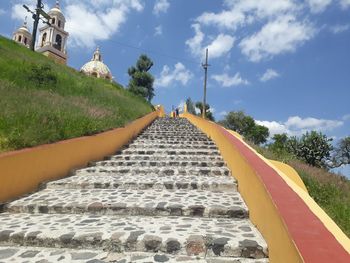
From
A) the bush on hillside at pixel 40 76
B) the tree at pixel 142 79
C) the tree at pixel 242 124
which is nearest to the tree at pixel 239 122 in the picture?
the tree at pixel 242 124

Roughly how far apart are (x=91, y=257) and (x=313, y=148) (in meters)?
18.7

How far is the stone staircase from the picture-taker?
132 inches

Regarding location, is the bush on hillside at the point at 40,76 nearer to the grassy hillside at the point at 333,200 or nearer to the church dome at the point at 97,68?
the grassy hillside at the point at 333,200

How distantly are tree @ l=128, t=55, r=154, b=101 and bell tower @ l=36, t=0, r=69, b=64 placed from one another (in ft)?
64.4

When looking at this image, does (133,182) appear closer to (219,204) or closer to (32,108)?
(219,204)

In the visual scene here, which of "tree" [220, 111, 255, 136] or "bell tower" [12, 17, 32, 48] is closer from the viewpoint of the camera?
"tree" [220, 111, 255, 136]

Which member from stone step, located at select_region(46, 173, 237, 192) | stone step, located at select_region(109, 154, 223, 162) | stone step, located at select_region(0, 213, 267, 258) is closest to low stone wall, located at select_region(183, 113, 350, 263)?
stone step, located at select_region(0, 213, 267, 258)

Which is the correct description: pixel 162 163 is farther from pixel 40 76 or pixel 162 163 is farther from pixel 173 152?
pixel 40 76

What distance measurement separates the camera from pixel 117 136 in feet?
33.4

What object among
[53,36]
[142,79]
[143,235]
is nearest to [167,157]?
[143,235]

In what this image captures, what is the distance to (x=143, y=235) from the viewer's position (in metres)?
3.60

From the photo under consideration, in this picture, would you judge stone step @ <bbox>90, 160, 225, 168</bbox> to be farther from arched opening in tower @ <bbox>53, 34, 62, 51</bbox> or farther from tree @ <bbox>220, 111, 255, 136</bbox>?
arched opening in tower @ <bbox>53, 34, 62, 51</bbox>

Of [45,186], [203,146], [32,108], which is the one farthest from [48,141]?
[203,146]

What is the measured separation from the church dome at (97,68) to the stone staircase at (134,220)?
158 feet
